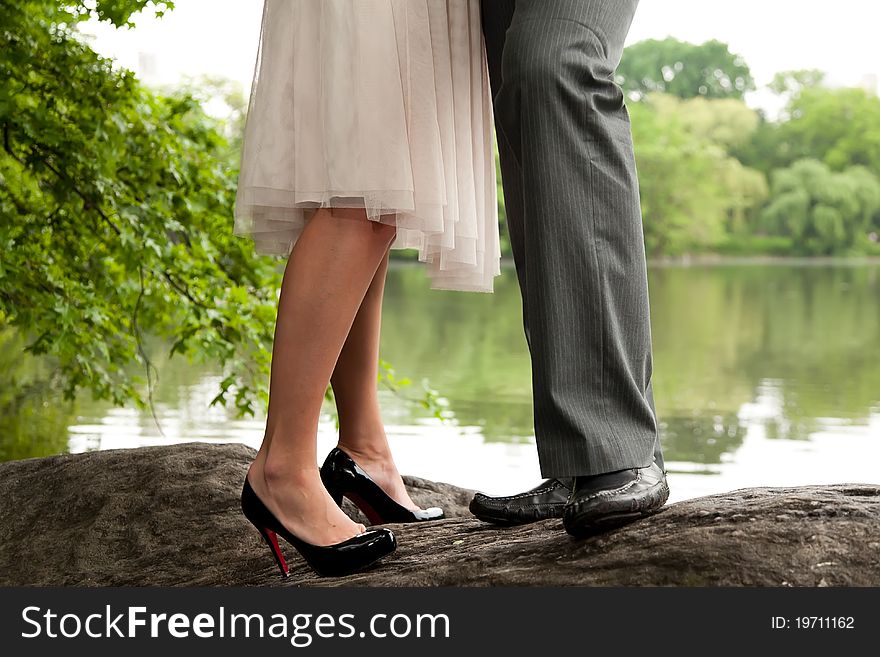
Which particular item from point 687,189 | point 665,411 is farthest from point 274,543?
point 687,189

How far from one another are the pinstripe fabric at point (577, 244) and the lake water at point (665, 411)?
3.14 m

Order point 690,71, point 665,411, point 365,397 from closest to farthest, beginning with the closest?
point 365,397 < point 665,411 < point 690,71

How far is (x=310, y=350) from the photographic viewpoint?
65.2 inches

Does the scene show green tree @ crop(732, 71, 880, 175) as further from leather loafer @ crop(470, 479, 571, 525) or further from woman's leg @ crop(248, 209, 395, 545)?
woman's leg @ crop(248, 209, 395, 545)

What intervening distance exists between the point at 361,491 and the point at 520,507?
380mm


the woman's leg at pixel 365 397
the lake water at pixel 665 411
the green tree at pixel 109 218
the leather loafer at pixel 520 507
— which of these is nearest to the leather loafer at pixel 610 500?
the leather loafer at pixel 520 507

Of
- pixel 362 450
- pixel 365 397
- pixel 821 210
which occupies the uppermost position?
pixel 821 210

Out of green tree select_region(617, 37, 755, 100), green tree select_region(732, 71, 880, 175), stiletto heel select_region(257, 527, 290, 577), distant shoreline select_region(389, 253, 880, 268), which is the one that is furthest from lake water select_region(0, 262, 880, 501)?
green tree select_region(617, 37, 755, 100)

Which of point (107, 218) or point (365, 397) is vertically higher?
point (107, 218)

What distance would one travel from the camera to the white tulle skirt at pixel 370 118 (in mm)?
1641

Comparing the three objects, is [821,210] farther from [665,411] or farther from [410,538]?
[410,538]

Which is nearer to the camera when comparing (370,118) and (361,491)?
(370,118)

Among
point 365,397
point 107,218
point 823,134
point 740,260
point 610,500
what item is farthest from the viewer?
point 823,134

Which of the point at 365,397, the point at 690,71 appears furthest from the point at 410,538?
the point at 690,71
